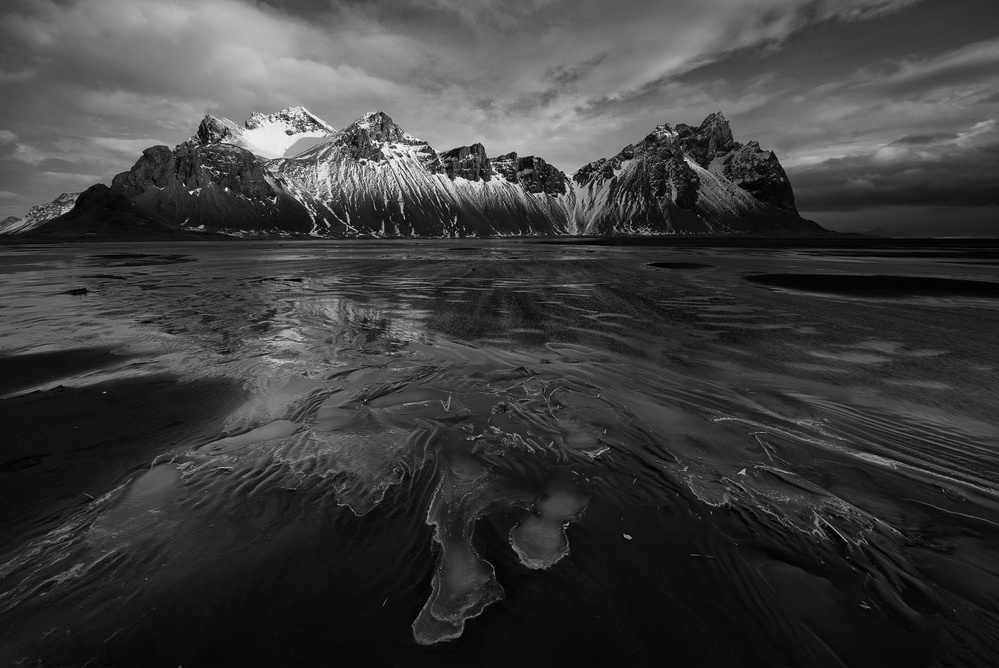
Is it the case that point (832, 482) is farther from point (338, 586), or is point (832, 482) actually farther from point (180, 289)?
point (180, 289)

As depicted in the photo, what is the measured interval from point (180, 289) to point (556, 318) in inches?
996

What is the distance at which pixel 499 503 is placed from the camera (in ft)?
19.6

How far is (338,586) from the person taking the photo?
452 cm

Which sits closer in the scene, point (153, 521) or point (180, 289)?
point (153, 521)

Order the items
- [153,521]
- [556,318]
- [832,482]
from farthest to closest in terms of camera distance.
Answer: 1. [556,318]
2. [832,482]
3. [153,521]

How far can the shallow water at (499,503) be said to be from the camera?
397 centimetres

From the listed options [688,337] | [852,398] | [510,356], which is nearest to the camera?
[852,398]

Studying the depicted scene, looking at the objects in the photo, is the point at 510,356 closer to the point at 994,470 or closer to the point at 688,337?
the point at 688,337

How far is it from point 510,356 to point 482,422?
4.43m

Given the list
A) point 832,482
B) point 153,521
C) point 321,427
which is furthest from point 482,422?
point 832,482

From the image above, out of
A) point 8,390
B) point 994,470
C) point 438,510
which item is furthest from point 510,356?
point 8,390

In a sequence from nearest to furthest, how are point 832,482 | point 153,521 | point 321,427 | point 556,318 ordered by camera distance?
point 153,521
point 832,482
point 321,427
point 556,318

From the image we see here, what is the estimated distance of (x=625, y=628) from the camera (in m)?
4.05

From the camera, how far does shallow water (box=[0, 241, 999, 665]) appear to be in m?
3.97
